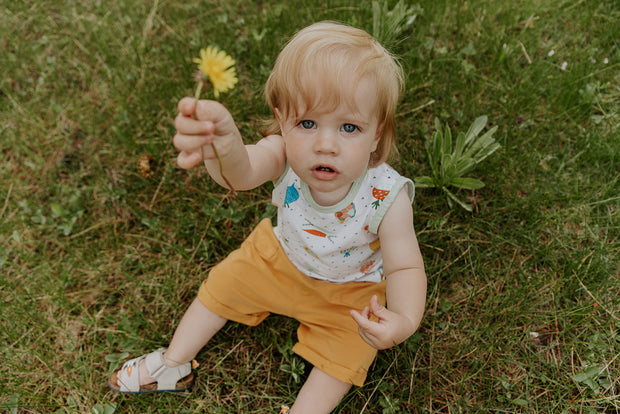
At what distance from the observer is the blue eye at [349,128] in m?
1.45

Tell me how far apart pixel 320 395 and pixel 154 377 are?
70 cm

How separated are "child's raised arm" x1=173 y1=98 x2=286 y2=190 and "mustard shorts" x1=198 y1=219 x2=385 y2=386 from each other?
492 mm

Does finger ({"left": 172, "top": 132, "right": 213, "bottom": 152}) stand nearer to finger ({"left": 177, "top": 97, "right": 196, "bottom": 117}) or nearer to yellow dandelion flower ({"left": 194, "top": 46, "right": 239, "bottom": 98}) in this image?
finger ({"left": 177, "top": 97, "right": 196, "bottom": 117})

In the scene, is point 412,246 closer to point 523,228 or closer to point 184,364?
point 523,228

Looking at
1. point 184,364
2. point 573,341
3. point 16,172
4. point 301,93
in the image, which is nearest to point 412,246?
point 301,93

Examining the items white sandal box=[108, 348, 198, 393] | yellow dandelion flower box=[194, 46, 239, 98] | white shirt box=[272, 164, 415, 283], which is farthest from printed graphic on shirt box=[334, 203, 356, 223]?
white sandal box=[108, 348, 198, 393]

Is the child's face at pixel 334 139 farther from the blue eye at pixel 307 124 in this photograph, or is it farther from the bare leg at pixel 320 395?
the bare leg at pixel 320 395

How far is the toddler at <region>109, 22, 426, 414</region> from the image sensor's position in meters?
1.40

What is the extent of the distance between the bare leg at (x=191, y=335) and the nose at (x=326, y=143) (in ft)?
3.25

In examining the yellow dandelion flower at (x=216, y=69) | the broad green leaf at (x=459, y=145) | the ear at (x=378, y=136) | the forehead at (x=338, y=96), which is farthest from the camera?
the broad green leaf at (x=459, y=145)

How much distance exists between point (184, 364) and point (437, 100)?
1797 mm

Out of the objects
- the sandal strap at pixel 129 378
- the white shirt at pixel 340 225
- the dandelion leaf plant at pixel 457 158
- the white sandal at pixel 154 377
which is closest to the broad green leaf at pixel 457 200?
the dandelion leaf plant at pixel 457 158

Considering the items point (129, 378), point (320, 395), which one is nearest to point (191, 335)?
point (129, 378)

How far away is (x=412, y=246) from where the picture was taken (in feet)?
5.44
